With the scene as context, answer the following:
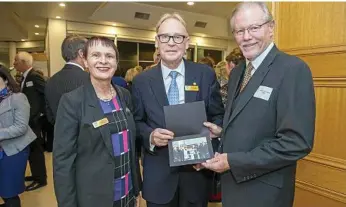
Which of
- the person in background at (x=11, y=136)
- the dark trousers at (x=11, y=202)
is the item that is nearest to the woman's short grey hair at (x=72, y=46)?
the person in background at (x=11, y=136)

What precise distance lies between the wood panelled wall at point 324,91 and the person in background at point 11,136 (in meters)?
2.34

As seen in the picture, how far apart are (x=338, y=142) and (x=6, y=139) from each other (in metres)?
2.62

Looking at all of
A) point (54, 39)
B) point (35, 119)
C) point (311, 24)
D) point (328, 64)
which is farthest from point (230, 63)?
point (54, 39)

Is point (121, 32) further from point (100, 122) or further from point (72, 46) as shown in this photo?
point (100, 122)

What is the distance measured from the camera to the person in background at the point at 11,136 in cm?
255

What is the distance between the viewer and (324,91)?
1.70m

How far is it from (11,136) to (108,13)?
18.1 feet

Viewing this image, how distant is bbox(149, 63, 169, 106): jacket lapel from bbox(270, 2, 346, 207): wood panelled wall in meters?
0.94

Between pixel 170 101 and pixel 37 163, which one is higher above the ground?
pixel 170 101

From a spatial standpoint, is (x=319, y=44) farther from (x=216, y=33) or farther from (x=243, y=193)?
(x=216, y=33)

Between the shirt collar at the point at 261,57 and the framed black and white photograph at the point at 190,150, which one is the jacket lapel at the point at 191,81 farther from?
the shirt collar at the point at 261,57

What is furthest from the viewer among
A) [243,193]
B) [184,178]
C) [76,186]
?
[184,178]

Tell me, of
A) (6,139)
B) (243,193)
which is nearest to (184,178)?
(243,193)

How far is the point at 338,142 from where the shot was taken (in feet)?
5.35
